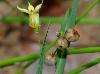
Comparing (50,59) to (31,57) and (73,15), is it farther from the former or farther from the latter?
(31,57)

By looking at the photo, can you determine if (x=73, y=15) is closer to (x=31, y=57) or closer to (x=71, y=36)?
(x=71, y=36)

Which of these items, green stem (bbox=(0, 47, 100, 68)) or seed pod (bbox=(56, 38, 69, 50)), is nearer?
seed pod (bbox=(56, 38, 69, 50))

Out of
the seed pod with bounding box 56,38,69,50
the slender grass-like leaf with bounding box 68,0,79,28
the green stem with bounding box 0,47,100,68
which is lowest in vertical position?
the green stem with bounding box 0,47,100,68

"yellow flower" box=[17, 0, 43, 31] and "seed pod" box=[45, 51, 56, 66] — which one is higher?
"yellow flower" box=[17, 0, 43, 31]

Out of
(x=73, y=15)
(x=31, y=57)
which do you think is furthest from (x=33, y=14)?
(x=31, y=57)

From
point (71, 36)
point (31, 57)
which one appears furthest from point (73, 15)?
point (31, 57)

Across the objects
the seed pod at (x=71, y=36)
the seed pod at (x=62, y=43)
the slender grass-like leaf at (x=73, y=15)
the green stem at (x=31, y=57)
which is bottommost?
the green stem at (x=31, y=57)

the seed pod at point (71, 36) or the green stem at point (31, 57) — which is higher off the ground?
the seed pod at point (71, 36)

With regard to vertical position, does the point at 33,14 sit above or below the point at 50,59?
above

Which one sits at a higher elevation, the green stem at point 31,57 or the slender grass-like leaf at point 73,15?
the slender grass-like leaf at point 73,15

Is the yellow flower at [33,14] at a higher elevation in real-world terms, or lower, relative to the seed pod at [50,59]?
higher

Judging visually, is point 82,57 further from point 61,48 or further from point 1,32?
point 61,48

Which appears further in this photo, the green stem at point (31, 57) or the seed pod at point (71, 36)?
the green stem at point (31, 57)

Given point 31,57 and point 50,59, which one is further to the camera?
point 31,57
